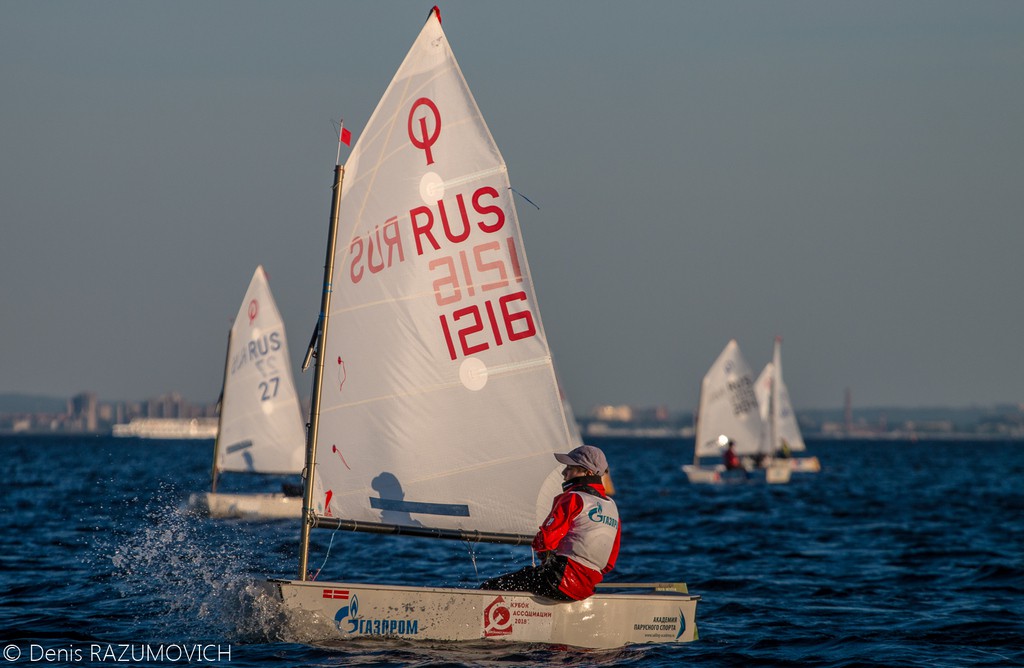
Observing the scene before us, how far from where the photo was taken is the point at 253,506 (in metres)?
26.2

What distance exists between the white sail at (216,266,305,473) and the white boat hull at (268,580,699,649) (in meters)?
18.7

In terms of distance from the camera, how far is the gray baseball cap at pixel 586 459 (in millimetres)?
11195

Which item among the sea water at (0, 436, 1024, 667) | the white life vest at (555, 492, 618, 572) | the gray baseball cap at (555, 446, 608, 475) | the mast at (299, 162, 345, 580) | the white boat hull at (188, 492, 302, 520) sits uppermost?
the mast at (299, 162, 345, 580)

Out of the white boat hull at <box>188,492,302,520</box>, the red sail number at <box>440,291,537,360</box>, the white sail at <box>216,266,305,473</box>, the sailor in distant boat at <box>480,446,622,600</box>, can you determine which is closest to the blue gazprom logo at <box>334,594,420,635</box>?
the sailor in distant boat at <box>480,446,622,600</box>

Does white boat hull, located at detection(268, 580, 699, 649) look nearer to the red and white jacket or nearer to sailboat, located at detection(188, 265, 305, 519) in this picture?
the red and white jacket

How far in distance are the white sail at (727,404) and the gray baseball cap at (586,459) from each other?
3950cm

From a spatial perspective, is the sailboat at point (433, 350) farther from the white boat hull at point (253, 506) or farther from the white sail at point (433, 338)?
the white boat hull at point (253, 506)

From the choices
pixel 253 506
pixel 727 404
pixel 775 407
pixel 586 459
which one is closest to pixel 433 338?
pixel 586 459

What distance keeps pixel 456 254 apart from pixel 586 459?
91.4 inches

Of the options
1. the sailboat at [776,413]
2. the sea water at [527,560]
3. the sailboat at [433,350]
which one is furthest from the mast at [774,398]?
the sailboat at [433,350]

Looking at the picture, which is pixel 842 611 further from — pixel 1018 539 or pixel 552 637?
pixel 1018 539

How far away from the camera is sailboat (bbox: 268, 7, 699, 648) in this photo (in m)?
11.7

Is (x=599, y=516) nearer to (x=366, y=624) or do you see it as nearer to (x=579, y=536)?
(x=579, y=536)

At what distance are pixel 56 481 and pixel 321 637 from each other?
36560 mm
